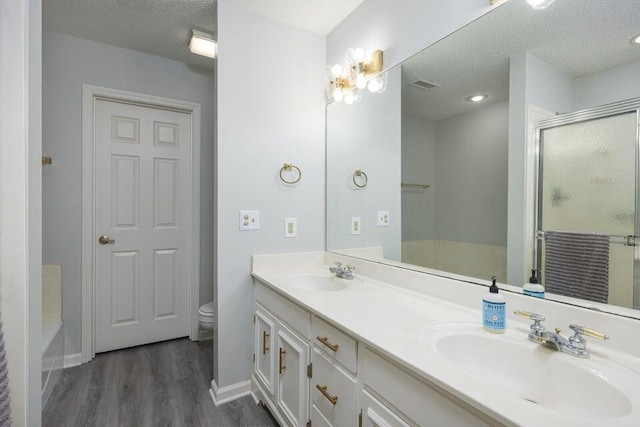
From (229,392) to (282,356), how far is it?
633 mm

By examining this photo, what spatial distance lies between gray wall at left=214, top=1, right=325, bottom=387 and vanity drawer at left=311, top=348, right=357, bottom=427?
806mm

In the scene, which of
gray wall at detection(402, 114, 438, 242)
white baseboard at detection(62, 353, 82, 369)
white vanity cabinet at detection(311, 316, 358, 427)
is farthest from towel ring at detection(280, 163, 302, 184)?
white baseboard at detection(62, 353, 82, 369)

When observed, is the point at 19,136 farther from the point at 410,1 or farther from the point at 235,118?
the point at 410,1

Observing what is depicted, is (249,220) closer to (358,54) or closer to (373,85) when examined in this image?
(373,85)

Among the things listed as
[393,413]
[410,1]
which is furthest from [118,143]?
[393,413]

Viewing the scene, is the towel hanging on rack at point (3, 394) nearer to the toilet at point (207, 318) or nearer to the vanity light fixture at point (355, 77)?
the toilet at point (207, 318)

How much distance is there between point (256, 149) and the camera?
6.34 ft

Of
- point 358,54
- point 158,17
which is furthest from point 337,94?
point 158,17

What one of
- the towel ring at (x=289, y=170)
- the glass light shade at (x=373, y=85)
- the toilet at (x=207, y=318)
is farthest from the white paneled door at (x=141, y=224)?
the glass light shade at (x=373, y=85)

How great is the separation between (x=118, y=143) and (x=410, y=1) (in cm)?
234

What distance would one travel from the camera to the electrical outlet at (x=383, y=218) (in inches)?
68.8

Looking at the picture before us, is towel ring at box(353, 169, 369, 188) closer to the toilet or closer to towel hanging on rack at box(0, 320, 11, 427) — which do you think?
the toilet

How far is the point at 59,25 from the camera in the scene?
83.8 inches

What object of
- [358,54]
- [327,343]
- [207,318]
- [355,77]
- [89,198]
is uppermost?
[358,54]
